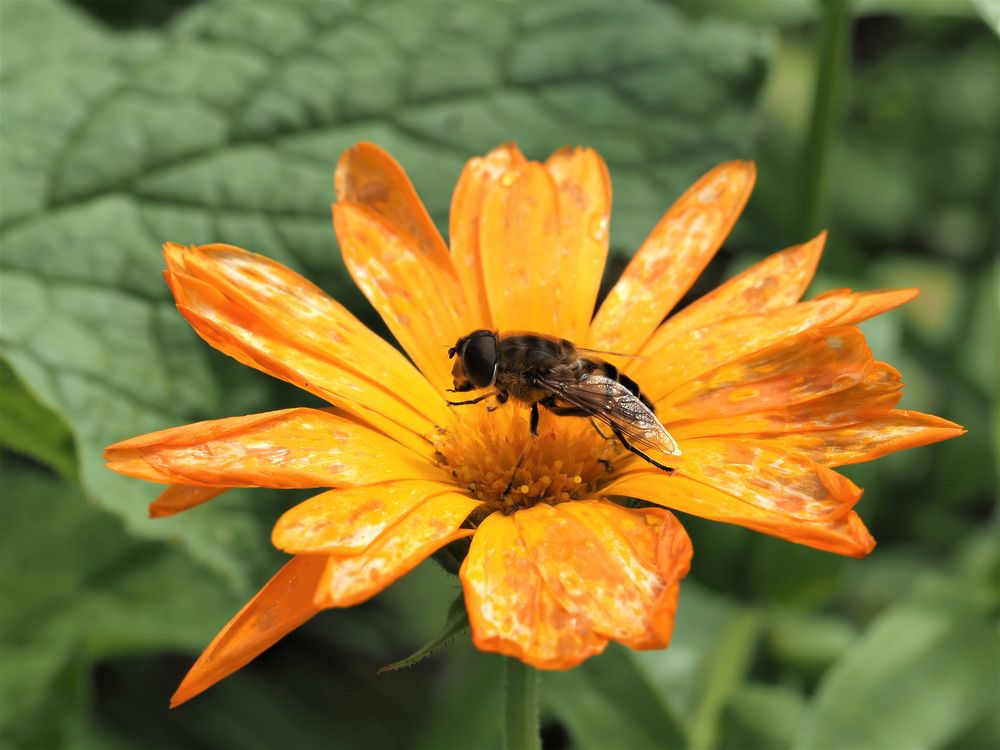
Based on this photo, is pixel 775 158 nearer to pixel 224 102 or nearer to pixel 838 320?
pixel 224 102

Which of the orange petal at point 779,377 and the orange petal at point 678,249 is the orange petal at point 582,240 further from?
the orange petal at point 779,377

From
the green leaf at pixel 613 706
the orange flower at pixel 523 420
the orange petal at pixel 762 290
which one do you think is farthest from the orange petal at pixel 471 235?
the green leaf at pixel 613 706

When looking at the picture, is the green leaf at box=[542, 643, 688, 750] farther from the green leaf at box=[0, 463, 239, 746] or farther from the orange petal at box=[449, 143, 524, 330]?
the green leaf at box=[0, 463, 239, 746]

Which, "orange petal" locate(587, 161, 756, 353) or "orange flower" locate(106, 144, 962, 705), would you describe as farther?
"orange petal" locate(587, 161, 756, 353)

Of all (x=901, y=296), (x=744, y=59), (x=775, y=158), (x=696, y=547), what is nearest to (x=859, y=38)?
(x=775, y=158)

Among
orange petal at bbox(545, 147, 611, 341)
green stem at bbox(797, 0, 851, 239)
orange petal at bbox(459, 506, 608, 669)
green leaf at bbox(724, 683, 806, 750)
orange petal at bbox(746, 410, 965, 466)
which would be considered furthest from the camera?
green stem at bbox(797, 0, 851, 239)

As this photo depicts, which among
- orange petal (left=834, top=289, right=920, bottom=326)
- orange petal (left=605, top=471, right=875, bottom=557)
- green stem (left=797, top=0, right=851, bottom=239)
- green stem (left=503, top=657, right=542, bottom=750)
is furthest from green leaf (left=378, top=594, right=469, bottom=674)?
green stem (left=797, top=0, right=851, bottom=239)
